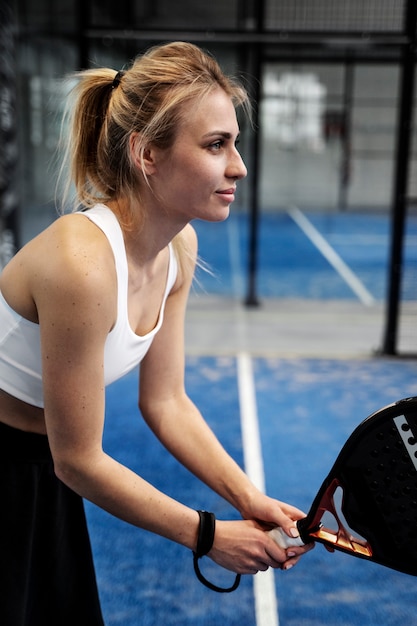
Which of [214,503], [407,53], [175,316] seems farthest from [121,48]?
[175,316]

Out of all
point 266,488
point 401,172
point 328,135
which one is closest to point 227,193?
point 266,488

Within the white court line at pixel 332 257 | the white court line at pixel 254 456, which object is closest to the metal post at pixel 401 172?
the white court line at pixel 254 456

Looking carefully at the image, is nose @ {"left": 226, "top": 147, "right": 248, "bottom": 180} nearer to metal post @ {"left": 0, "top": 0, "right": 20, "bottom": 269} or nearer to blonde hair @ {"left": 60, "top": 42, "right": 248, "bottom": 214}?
blonde hair @ {"left": 60, "top": 42, "right": 248, "bottom": 214}

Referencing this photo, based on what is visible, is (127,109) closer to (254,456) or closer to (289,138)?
(254,456)

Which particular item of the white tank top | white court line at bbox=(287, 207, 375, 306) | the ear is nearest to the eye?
the ear

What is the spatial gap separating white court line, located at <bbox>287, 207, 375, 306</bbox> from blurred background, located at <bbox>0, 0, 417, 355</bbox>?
0.10 feet

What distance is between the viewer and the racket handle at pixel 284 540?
157 centimetres

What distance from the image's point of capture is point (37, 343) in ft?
4.91

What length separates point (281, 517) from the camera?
1.63 metres

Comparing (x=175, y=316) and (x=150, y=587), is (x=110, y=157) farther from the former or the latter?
(x=150, y=587)

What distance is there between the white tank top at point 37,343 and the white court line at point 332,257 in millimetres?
6103

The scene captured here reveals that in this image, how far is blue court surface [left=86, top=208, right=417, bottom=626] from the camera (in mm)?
2705

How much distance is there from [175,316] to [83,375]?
0.49 meters

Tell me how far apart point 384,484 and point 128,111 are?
33.0 inches
